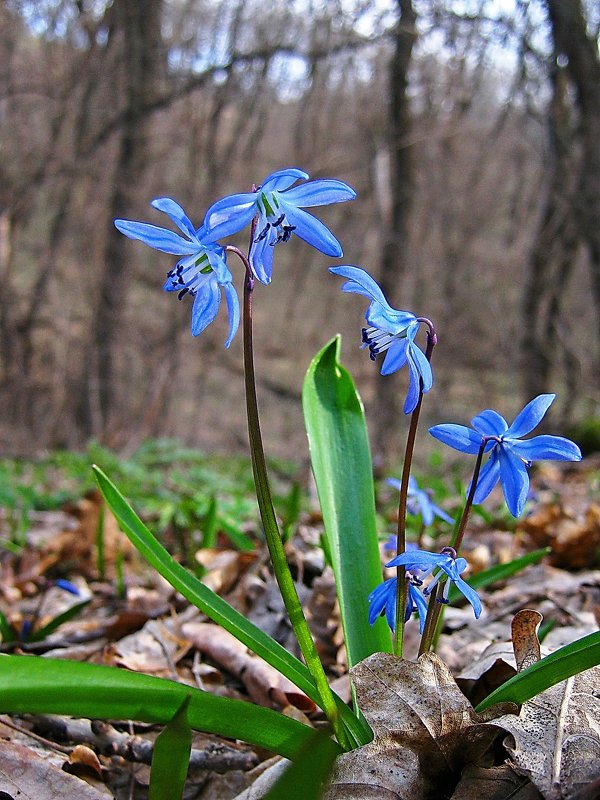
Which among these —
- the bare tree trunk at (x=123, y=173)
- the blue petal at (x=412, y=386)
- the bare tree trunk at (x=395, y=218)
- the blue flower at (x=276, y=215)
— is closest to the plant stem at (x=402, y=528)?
the blue petal at (x=412, y=386)

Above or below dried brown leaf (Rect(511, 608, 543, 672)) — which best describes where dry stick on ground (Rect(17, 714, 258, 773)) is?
below

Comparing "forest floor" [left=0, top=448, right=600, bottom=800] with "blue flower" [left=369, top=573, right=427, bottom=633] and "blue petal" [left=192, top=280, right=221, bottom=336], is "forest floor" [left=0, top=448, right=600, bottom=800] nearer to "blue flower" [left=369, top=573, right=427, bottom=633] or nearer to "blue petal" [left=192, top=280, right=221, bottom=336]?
"blue flower" [left=369, top=573, right=427, bottom=633]

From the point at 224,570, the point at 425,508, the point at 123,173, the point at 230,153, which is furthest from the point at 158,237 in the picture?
the point at 230,153

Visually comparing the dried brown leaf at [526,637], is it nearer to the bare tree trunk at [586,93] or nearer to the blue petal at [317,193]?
the blue petal at [317,193]

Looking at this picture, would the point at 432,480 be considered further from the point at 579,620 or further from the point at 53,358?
the point at 53,358

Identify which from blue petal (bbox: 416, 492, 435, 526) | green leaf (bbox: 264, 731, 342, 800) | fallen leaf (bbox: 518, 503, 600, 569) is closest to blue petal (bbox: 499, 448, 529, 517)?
green leaf (bbox: 264, 731, 342, 800)

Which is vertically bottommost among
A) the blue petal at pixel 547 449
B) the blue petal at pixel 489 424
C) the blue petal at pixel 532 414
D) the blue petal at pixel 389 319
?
the blue petal at pixel 547 449
